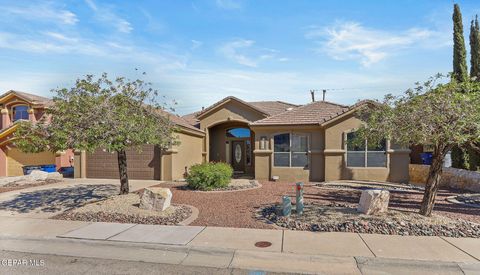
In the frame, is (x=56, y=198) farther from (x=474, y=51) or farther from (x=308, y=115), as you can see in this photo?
(x=474, y=51)

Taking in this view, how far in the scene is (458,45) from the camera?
17.7 m

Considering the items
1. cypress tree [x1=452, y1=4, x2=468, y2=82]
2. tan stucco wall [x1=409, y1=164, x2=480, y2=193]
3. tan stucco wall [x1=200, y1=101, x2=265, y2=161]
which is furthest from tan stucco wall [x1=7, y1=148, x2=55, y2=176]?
cypress tree [x1=452, y1=4, x2=468, y2=82]

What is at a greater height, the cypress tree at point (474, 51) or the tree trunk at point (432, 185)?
the cypress tree at point (474, 51)

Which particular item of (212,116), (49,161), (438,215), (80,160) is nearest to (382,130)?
(438,215)

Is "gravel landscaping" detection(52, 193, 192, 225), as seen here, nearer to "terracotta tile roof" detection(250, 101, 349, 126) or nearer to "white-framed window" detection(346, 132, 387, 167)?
"terracotta tile roof" detection(250, 101, 349, 126)

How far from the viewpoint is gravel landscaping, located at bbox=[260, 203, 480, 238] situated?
22.2ft

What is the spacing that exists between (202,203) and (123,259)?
4.54 metres

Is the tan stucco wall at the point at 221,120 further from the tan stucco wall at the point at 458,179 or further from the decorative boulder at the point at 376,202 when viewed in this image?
the decorative boulder at the point at 376,202

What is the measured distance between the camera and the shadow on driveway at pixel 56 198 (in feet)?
32.1

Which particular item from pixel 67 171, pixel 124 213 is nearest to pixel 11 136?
pixel 67 171

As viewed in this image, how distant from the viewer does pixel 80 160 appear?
17547 millimetres

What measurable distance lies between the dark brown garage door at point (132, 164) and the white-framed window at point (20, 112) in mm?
7480

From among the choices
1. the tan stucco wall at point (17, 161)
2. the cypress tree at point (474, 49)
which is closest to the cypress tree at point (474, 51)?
the cypress tree at point (474, 49)

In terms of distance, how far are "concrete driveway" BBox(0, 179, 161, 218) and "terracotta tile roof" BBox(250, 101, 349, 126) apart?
24.4 ft
